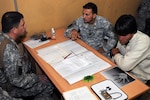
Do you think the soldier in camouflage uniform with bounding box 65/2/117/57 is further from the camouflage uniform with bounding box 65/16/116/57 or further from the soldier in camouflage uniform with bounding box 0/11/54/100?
the soldier in camouflage uniform with bounding box 0/11/54/100

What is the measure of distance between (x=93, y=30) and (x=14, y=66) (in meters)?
1.20

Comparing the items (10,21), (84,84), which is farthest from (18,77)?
(84,84)

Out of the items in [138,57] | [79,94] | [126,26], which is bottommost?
[79,94]

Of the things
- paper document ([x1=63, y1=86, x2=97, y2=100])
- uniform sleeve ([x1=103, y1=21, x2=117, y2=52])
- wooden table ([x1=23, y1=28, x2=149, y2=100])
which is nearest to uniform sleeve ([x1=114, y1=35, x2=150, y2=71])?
wooden table ([x1=23, y1=28, x2=149, y2=100])

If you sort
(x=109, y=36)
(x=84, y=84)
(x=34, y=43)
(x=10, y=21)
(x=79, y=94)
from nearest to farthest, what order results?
(x=79, y=94) < (x=84, y=84) < (x=10, y=21) < (x=34, y=43) < (x=109, y=36)

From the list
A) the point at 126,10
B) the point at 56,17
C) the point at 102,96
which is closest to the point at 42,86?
the point at 102,96

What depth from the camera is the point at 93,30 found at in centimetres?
240

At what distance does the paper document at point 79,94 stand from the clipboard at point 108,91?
2.1 inches

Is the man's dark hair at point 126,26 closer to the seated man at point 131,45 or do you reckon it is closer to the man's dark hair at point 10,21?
the seated man at point 131,45

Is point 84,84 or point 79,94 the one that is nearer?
point 79,94

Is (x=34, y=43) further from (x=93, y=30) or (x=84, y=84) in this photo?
(x=84, y=84)

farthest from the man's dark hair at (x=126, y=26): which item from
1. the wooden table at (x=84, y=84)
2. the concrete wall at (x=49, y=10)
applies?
the concrete wall at (x=49, y=10)

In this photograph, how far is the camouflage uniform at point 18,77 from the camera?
5.28ft

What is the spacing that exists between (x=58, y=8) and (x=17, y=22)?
2.98 feet
